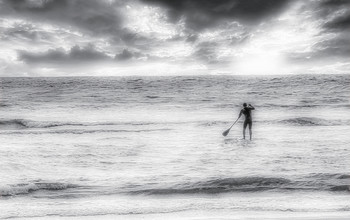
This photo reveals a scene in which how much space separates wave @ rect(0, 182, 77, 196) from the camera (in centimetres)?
660

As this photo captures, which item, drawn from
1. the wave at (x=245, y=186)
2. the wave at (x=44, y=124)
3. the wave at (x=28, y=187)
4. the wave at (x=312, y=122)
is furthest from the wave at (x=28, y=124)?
the wave at (x=245, y=186)

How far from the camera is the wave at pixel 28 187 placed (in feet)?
21.7

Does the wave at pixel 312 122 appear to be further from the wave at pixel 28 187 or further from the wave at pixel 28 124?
the wave at pixel 28 187

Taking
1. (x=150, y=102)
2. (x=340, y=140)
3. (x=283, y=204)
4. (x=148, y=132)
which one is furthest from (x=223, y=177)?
(x=150, y=102)

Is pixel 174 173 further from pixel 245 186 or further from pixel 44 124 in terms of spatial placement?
pixel 44 124

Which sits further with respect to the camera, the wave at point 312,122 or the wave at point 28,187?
the wave at point 312,122

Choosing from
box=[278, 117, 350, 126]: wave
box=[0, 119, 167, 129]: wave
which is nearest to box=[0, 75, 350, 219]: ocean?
box=[278, 117, 350, 126]: wave

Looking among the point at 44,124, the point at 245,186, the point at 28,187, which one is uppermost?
the point at 44,124

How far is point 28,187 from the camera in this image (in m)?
6.86

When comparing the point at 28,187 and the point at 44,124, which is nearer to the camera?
the point at 28,187

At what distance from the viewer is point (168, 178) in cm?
754

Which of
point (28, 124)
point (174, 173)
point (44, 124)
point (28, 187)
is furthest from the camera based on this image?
point (28, 124)

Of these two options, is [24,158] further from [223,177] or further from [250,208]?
[250,208]

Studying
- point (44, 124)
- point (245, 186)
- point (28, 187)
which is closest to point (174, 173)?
point (245, 186)
